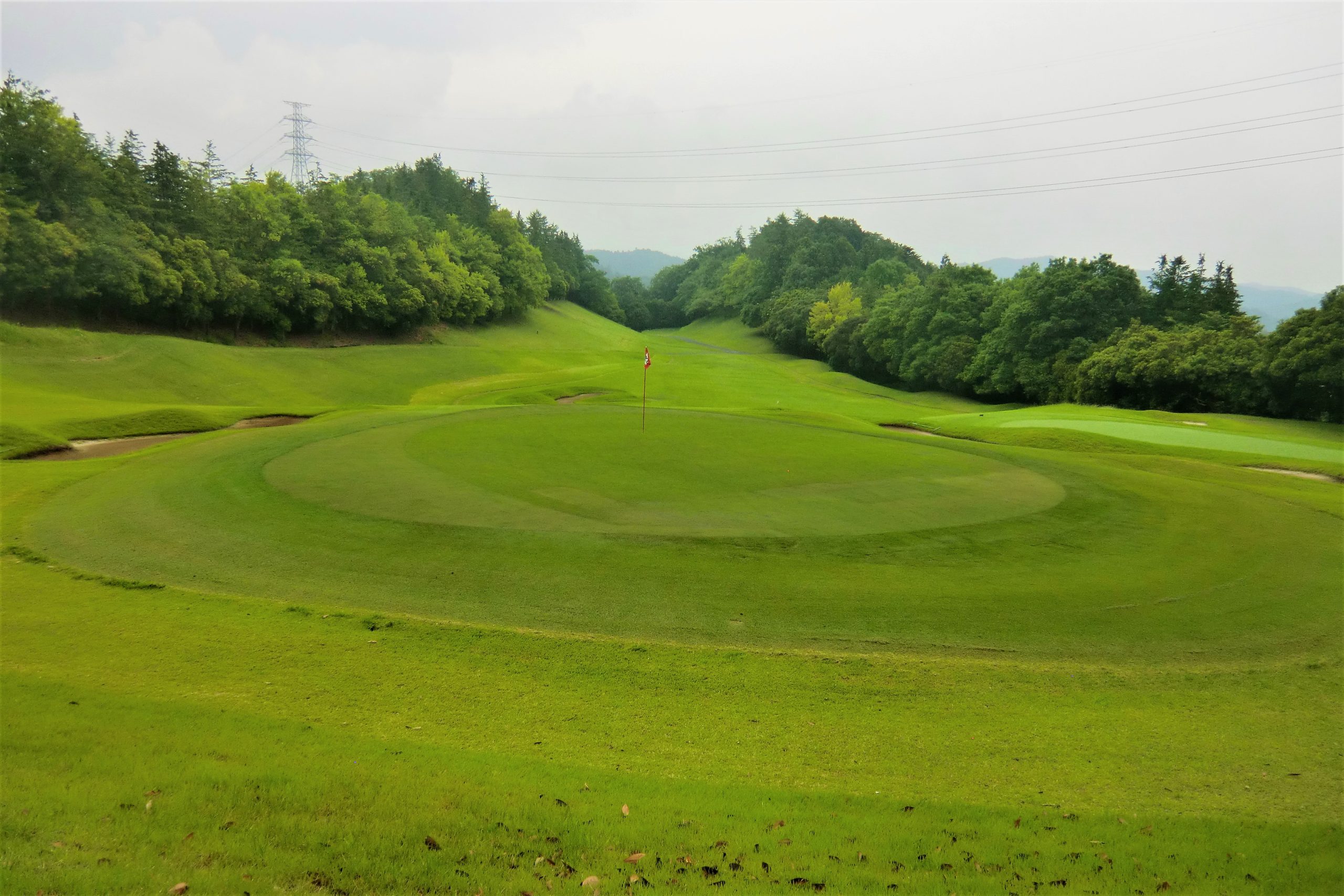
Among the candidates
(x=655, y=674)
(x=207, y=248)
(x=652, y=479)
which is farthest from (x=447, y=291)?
(x=655, y=674)

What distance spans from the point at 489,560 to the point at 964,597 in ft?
23.6

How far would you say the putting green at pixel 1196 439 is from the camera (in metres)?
26.3

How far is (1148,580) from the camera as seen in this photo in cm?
1214

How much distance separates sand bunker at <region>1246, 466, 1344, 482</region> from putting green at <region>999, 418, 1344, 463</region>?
5.00 feet

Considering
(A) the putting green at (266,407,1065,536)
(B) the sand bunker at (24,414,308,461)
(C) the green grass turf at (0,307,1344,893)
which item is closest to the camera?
(C) the green grass turf at (0,307,1344,893)

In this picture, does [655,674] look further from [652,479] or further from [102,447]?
[102,447]

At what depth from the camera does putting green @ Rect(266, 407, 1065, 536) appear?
1392 centimetres

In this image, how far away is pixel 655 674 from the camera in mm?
8570

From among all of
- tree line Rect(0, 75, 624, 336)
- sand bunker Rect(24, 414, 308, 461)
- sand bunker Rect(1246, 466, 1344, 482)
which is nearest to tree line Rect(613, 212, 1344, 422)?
sand bunker Rect(1246, 466, 1344, 482)

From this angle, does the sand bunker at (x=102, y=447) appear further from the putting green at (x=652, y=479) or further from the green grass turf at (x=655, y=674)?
the putting green at (x=652, y=479)

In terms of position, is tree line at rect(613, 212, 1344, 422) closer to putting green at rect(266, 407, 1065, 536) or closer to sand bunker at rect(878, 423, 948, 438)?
sand bunker at rect(878, 423, 948, 438)

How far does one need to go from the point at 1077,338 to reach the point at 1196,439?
3071 centimetres

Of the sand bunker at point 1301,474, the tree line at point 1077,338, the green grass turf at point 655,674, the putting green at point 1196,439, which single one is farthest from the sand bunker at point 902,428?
the tree line at point 1077,338

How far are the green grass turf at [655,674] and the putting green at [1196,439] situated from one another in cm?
811
